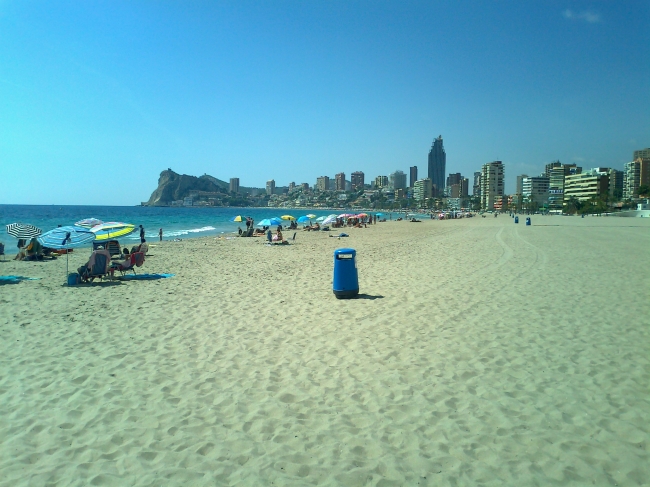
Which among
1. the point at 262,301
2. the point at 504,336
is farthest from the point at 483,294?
the point at 262,301

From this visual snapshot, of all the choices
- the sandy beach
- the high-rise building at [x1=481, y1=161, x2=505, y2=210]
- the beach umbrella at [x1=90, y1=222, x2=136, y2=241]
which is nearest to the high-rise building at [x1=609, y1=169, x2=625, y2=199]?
the high-rise building at [x1=481, y1=161, x2=505, y2=210]

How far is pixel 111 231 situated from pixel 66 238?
418cm

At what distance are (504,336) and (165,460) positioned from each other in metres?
4.33

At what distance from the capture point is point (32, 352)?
5375mm

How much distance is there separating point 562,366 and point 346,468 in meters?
2.92

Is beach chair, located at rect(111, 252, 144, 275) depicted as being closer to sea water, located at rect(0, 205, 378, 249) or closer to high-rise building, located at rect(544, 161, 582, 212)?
sea water, located at rect(0, 205, 378, 249)

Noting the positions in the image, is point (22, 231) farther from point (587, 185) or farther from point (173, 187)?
point (173, 187)

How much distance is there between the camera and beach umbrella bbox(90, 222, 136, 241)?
13617 mm

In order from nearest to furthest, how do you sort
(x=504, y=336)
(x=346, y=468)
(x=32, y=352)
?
(x=346, y=468) < (x=32, y=352) < (x=504, y=336)

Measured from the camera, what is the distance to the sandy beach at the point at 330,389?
3.01 m

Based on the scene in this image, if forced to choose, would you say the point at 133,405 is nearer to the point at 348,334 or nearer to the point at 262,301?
the point at 348,334

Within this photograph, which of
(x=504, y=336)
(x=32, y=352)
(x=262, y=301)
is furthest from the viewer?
(x=262, y=301)

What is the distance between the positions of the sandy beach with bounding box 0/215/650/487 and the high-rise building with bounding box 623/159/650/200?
132090 millimetres

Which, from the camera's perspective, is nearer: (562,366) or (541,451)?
(541,451)
